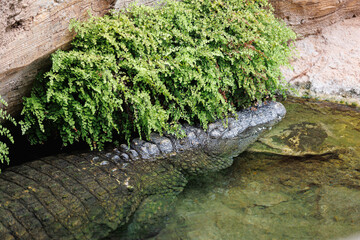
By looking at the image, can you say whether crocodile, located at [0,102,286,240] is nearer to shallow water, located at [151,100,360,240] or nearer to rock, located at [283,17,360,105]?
shallow water, located at [151,100,360,240]

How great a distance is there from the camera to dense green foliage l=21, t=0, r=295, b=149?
4.45 meters

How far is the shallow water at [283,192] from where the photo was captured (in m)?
3.69

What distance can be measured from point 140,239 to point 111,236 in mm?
309

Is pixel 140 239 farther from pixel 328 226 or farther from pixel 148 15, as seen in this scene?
pixel 148 15

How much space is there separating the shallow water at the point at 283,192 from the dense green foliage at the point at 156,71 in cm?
100

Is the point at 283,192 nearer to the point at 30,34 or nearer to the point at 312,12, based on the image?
the point at 30,34

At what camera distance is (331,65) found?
753 cm

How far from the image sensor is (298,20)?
7.96 m

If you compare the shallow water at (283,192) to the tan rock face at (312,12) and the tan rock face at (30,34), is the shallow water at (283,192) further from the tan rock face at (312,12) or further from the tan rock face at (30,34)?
the tan rock face at (312,12)

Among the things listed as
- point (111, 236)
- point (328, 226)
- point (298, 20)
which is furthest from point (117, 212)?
point (298, 20)

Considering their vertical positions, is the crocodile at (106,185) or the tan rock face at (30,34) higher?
the tan rock face at (30,34)

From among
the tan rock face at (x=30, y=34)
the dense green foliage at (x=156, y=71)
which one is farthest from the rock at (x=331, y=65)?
the tan rock face at (x=30, y=34)

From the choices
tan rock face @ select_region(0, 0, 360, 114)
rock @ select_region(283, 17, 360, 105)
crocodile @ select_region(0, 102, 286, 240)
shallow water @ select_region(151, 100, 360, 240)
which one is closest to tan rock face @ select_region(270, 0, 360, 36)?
rock @ select_region(283, 17, 360, 105)

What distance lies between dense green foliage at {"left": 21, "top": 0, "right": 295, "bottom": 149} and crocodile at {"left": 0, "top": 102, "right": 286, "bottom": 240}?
0.29 meters
